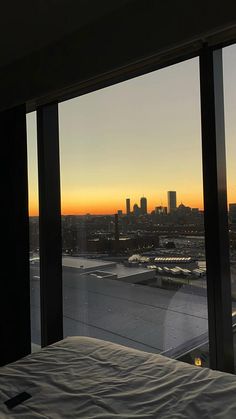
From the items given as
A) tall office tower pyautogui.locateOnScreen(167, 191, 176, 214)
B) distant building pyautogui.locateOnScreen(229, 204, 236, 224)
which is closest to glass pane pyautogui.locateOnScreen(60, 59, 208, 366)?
tall office tower pyautogui.locateOnScreen(167, 191, 176, 214)

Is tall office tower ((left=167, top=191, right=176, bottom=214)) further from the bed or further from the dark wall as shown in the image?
the bed

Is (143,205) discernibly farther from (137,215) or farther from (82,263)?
(82,263)

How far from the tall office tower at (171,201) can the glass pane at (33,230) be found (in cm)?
118

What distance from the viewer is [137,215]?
2383mm

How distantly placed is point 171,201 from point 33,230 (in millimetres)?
1309

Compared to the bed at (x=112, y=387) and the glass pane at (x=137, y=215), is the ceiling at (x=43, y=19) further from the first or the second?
the bed at (x=112, y=387)

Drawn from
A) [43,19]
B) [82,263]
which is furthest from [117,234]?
[43,19]

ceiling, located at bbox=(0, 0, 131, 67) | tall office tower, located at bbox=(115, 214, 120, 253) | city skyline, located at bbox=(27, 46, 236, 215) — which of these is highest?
ceiling, located at bbox=(0, 0, 131, 67)

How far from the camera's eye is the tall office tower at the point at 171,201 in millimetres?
2189

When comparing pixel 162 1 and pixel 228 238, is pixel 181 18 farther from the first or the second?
pixel 228 238

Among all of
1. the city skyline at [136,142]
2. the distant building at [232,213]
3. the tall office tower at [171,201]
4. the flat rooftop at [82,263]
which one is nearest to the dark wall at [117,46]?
the city skyline at [136,142]

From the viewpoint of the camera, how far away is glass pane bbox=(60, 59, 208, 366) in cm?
210

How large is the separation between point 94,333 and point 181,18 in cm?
229

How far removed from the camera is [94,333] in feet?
8.94
